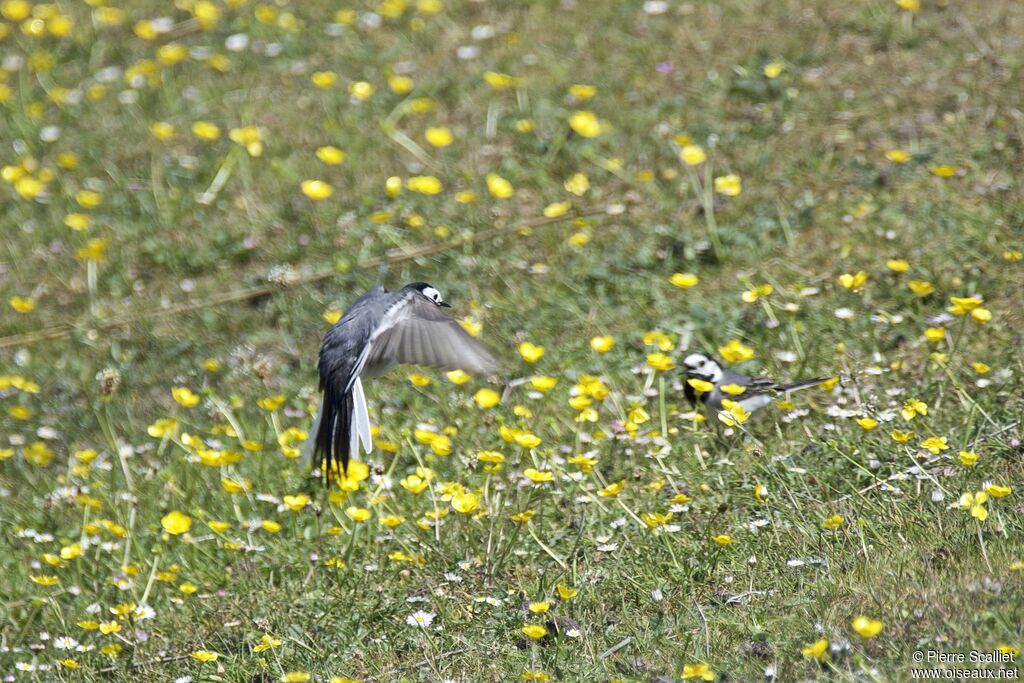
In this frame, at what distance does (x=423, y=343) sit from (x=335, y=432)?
0.44 metres

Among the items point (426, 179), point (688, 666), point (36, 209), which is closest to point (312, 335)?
point (426, 179)

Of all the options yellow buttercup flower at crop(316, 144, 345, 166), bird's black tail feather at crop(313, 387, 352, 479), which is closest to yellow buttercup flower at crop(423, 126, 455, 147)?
yellow buttercup flower at crop(316, 144, 345, 166)

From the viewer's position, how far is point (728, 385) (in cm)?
434

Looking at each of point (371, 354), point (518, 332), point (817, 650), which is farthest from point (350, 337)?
point (817, 650)

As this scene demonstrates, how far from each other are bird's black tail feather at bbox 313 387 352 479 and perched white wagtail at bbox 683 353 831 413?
1.24 meters

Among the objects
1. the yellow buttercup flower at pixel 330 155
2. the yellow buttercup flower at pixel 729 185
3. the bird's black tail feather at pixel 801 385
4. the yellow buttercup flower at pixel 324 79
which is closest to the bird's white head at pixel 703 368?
the bird's black tail feather at pixel 801 385

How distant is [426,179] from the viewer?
6.17m

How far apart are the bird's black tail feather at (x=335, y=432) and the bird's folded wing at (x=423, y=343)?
0.51ft

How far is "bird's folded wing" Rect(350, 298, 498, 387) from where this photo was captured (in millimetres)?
4148

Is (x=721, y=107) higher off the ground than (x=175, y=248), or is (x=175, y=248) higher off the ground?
(x=721, y=107)

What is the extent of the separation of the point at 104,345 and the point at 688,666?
3.99 meters

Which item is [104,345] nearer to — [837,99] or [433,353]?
[433,353]

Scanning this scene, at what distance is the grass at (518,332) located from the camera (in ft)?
11.4

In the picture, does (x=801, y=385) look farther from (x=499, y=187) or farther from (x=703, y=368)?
(x=499, y=187)
